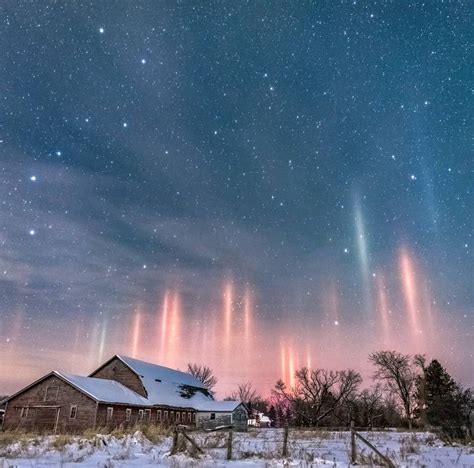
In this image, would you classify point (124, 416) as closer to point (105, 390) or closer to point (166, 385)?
point (105, 390)

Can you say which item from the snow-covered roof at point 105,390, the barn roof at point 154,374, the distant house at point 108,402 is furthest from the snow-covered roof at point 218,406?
the snow-covered roof at point 105,390

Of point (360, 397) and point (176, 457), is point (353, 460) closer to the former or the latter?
point (176, 457)

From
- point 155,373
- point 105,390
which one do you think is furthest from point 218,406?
point 105,390

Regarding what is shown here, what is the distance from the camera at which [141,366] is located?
5825 cm

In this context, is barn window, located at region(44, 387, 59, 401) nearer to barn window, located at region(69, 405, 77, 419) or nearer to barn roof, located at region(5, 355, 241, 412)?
barn roof, located at region(5, 355, 241, 412)

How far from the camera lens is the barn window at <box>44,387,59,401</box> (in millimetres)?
43941

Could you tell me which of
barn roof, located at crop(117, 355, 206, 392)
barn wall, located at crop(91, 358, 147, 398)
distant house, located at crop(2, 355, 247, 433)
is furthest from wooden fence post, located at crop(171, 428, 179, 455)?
barn roof, located at crop(117, 355, 206, 392)

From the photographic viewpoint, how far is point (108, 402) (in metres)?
43.4

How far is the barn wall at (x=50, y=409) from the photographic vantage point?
41969 millimetres

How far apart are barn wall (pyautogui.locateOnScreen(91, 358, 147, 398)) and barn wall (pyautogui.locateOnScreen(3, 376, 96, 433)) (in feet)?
Result: 36.2

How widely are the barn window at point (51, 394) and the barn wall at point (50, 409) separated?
0.80 ft

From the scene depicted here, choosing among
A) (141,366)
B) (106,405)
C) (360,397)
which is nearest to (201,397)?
(141,366)

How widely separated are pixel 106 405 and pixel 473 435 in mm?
31514

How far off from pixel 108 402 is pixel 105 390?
10.5ft
